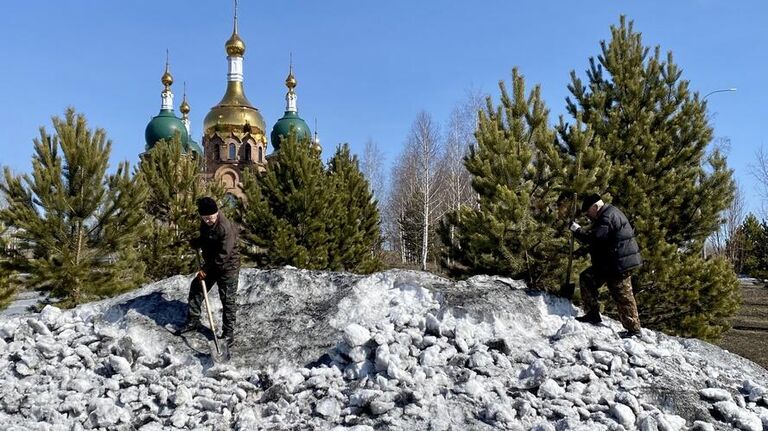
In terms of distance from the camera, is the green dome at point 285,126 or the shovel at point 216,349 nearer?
the shovel at point 216,349

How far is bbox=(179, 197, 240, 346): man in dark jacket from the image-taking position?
253 inches

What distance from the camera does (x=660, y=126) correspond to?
1136 centimetres

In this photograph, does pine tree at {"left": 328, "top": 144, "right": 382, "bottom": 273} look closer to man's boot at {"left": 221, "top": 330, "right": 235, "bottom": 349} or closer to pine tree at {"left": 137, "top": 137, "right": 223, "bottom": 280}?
pine tree at {"left": 137, "top": 137, "right": 223, "bottom": 280}

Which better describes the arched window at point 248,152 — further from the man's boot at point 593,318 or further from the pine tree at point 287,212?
the man's boot at point 593,318

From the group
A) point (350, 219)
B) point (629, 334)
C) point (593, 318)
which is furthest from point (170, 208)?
A: point (629, 334)

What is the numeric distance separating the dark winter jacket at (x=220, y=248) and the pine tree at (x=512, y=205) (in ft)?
12.0

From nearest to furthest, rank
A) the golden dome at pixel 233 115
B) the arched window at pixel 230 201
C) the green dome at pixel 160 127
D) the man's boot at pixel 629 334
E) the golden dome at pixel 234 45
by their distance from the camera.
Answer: the man's boot at pixel 629 334 < the arched window at pixel 230 201 < the green dome at pixel 160 127 < the golden dome at pixel 233 115 < the golden dome at pixel 234 45

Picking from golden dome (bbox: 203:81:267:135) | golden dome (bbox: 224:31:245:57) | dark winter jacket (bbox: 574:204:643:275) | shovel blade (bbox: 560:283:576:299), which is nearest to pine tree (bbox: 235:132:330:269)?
shovel blade (bbox: 560:283:576:299)

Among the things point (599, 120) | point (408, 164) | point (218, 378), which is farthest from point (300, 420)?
point (408, 164)

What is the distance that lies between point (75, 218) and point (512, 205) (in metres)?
7.69

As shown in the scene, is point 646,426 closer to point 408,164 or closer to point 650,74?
point 650,74

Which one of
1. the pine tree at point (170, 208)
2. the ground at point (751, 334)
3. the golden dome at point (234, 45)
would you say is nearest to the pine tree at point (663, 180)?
the ground at point (751, 334)

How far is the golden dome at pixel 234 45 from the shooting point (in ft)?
151

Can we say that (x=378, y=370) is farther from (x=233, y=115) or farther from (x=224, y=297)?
(x=233, y=115)
